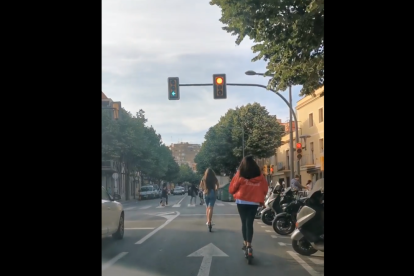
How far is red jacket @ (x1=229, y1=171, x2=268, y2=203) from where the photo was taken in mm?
7938

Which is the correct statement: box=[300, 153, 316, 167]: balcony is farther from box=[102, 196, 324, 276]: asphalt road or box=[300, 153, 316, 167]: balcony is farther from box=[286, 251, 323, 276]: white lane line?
box=[286, 251, 323, 276]: white lane line

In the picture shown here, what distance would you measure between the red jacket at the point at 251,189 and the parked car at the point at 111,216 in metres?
2.90

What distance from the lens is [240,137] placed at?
35906 mm

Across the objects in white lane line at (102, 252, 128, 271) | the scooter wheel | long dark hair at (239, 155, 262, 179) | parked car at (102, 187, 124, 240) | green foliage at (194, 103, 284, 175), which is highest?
green foliage at (194, 103, 284, 175)

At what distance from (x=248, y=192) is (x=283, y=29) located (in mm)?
3873

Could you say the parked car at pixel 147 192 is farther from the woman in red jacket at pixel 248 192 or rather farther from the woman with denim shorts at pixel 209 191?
the woman in red jacket at pixel 248 192

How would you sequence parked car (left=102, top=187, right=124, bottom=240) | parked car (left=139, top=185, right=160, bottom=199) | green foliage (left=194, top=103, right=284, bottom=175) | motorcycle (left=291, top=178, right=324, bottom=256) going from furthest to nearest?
parked car (left=139, top=185, right=160, bottom=199) → green foliage (left=194, top=103, right=284, bottom=175) → parked car (left=102, top=187, right=124, bottom=240) → motorcycle (left=291, top=178, right=324, bottom=256)

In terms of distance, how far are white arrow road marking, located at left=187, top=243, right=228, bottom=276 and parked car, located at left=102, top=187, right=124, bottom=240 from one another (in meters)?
2.01

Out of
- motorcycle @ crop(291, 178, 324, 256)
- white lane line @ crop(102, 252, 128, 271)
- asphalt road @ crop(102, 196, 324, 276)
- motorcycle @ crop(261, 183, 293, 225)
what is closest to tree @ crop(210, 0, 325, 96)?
motorcycle @ crop(261, 183, 293, 225)

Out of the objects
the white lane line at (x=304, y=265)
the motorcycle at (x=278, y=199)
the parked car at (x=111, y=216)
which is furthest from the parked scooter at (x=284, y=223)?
the parked car at (x=111, y=216)
